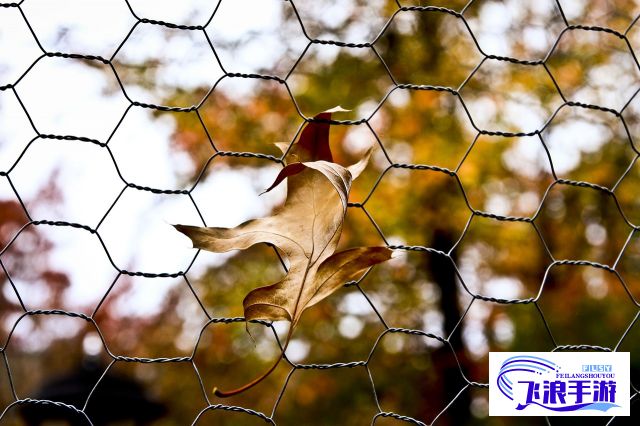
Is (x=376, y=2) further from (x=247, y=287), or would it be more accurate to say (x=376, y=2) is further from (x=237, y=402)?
(x=237, y=402)

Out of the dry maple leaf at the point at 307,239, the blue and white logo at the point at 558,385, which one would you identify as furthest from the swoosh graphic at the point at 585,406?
the dry maple leaf at the point at 307,239

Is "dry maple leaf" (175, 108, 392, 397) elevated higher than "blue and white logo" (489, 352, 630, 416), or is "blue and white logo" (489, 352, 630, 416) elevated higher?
"dry maple leaf" (175, 108, 392, 397)

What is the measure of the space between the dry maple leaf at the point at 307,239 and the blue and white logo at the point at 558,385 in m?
0.26

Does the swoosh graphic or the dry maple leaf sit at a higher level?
the dry maple leaf

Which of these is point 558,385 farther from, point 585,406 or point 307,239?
point 307,239

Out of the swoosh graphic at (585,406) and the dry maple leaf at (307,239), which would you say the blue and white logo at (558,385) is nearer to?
A: the swoosh graphic at (585,406)

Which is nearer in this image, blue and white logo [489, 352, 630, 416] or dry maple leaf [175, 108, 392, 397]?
dry maple leaf [175, 108, 392, 397]

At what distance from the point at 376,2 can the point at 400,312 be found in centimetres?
85

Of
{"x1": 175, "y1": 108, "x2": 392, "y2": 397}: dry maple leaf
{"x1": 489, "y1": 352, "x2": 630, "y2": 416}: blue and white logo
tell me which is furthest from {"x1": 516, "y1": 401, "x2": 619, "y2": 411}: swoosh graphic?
{"x1": 175, "y1": 108, "x2": 392, "y2": 397}: dry maple leaf

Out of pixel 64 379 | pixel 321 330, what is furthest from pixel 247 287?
pixel 64 379

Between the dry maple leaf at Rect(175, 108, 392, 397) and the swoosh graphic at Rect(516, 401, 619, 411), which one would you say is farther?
the swoosh graphic at Rect(516, 401, 619, 411)

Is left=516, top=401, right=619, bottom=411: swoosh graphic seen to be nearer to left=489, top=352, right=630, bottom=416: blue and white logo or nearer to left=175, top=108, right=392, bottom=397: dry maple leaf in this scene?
left=489, top=352, right=630, bottom=416: blue and white logo

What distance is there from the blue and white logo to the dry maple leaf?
26 centimetres

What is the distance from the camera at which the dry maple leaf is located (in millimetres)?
635
